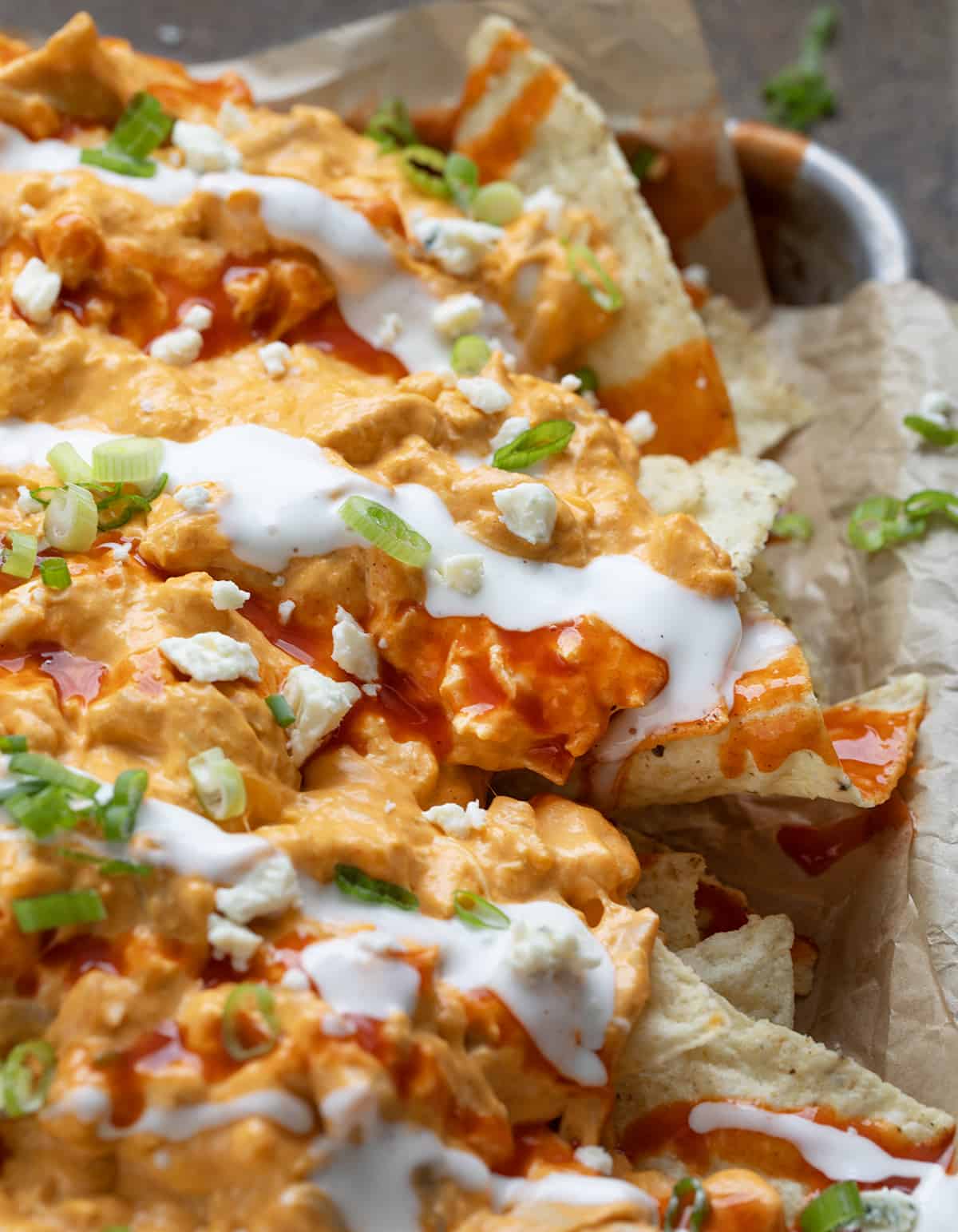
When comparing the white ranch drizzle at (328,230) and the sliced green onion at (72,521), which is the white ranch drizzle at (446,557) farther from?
the white ranch drizzle at (328,230)

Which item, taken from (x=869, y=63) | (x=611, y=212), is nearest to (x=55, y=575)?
(x=611, y=212)

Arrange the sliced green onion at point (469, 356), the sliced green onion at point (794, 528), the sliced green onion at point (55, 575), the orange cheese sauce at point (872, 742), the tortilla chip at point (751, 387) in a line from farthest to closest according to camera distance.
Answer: the tortilla chip at point (751, 387)
the sliced green onion at point (794, 528)
the sliced green onion at point (469, 356)
the orange cheese sauce at point (872, 742)
the sliced green onion at point (55, 575)

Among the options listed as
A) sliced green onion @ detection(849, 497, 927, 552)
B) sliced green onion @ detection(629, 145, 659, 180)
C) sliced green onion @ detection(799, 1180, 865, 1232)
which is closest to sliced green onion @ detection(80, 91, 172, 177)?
sliced green onion @ detection(629, 145, 659, 180)

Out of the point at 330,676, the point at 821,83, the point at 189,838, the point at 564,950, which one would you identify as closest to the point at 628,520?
the point at 330,676

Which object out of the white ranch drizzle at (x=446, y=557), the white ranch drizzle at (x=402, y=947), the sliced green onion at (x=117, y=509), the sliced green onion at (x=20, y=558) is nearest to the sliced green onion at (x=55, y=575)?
the sliced green onion at (x=20, y=558)

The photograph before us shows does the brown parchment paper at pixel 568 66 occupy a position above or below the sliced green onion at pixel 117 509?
above

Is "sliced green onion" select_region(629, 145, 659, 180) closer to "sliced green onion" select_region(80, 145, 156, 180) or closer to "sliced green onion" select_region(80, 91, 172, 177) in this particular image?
"sliced green onion" select_region(80, 91, 172, 177)
